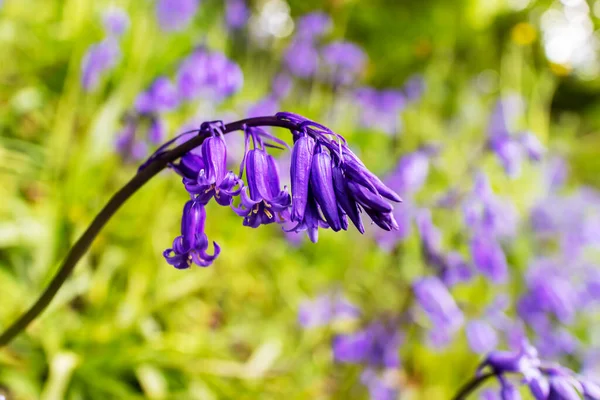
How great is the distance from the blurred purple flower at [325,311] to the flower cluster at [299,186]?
1747 mm

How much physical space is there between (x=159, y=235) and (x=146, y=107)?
33.8 inches

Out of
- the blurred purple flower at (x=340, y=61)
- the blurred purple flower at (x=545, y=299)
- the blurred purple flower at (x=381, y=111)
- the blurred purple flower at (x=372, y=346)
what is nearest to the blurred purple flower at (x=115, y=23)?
the blurred purple flower at (x=340, y=61)

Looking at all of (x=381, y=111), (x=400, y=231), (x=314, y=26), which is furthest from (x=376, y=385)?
(x=381, y=111)

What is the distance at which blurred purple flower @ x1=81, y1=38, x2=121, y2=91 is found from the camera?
2617mm

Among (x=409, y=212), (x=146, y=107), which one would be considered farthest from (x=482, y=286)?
(x=146, y=107)

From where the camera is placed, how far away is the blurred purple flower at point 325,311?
2738 mm

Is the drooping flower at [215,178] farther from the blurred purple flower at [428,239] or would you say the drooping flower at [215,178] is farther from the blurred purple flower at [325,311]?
the blurred purple flower at [325,311]

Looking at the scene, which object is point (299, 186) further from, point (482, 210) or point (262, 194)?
point (482, 210)

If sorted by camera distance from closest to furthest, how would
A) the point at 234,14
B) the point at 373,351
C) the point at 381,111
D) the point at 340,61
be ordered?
the point at 373,351
the point at 234,14
the point at 340,61
the point at 381,111

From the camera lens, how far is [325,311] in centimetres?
303

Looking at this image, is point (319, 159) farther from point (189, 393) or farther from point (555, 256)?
point (555, 256)

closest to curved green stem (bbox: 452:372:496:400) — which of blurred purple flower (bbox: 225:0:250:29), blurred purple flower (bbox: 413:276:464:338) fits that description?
blurred purple flower (bbox: 413:276:464:338)

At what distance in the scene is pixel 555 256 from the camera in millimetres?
4449

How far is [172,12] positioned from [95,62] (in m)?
1.09
